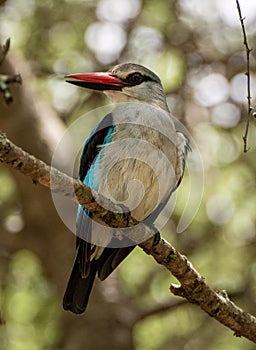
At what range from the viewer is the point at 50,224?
6742 millimetres

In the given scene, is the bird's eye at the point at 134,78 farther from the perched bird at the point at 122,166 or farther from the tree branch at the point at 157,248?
the tree branch at the point at 157,248

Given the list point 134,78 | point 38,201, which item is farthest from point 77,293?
point 38,201

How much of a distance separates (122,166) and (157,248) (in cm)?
66

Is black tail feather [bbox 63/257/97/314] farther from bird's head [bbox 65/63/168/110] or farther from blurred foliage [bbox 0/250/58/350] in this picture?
blurred foliage [bbox 0/250/58/350]

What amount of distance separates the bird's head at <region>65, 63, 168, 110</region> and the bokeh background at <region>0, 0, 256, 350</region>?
1682mm

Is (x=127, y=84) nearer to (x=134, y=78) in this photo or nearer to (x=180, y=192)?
(x=134, y=78)

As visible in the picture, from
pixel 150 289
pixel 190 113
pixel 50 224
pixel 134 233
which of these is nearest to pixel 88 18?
pixel 190 113

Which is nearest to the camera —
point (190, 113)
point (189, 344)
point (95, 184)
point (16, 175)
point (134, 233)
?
point (134, 233)

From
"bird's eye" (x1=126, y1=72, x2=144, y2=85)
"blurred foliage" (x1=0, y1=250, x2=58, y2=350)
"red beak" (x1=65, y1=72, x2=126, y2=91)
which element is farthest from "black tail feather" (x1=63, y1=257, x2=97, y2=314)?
"blurred foliage" (x1=0, y1=250, x2=58, y2=350)

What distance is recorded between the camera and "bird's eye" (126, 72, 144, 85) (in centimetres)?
462

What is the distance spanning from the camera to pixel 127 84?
4594 millimetres

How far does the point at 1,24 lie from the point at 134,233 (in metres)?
4.33

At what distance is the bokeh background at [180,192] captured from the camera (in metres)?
6.39

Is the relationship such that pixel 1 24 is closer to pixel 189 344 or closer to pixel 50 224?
pixel 50 224
